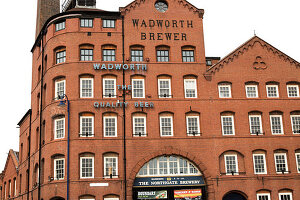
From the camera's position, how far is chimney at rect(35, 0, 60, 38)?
52.2 m

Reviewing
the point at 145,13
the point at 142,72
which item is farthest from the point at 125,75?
the point at 145,13

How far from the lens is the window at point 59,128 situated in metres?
39.8

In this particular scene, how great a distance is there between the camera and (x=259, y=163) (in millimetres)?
41031

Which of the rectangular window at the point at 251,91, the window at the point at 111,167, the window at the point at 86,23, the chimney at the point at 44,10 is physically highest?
the chimney at the point at 44,10

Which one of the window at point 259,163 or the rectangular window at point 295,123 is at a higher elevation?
the rectangular window at point 295,123

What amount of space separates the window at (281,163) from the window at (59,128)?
20.7m

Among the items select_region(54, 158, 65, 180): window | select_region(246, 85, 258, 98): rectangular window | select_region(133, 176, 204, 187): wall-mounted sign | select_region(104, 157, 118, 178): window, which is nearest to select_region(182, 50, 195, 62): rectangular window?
select_region(246, 85, 258, 98): rectangular window

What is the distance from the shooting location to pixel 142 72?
4184 centimetres

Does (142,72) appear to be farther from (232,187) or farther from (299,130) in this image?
(299,130)

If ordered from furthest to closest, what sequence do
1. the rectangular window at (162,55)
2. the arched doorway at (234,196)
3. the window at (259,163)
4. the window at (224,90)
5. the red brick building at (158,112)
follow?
1. the rectangular window at (162,55)
2. the window at (224,90)
3. the window at (259,163)
4. the arched doorway at (234,196)
5. the red brick building at (158,112)

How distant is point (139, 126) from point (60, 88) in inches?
336

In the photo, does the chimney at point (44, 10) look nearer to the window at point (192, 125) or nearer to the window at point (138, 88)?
the window at point (138, 88)

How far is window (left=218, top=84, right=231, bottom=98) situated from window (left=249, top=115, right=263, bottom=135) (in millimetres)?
3148

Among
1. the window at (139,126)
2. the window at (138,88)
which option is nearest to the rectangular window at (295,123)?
the window at (139,126)
